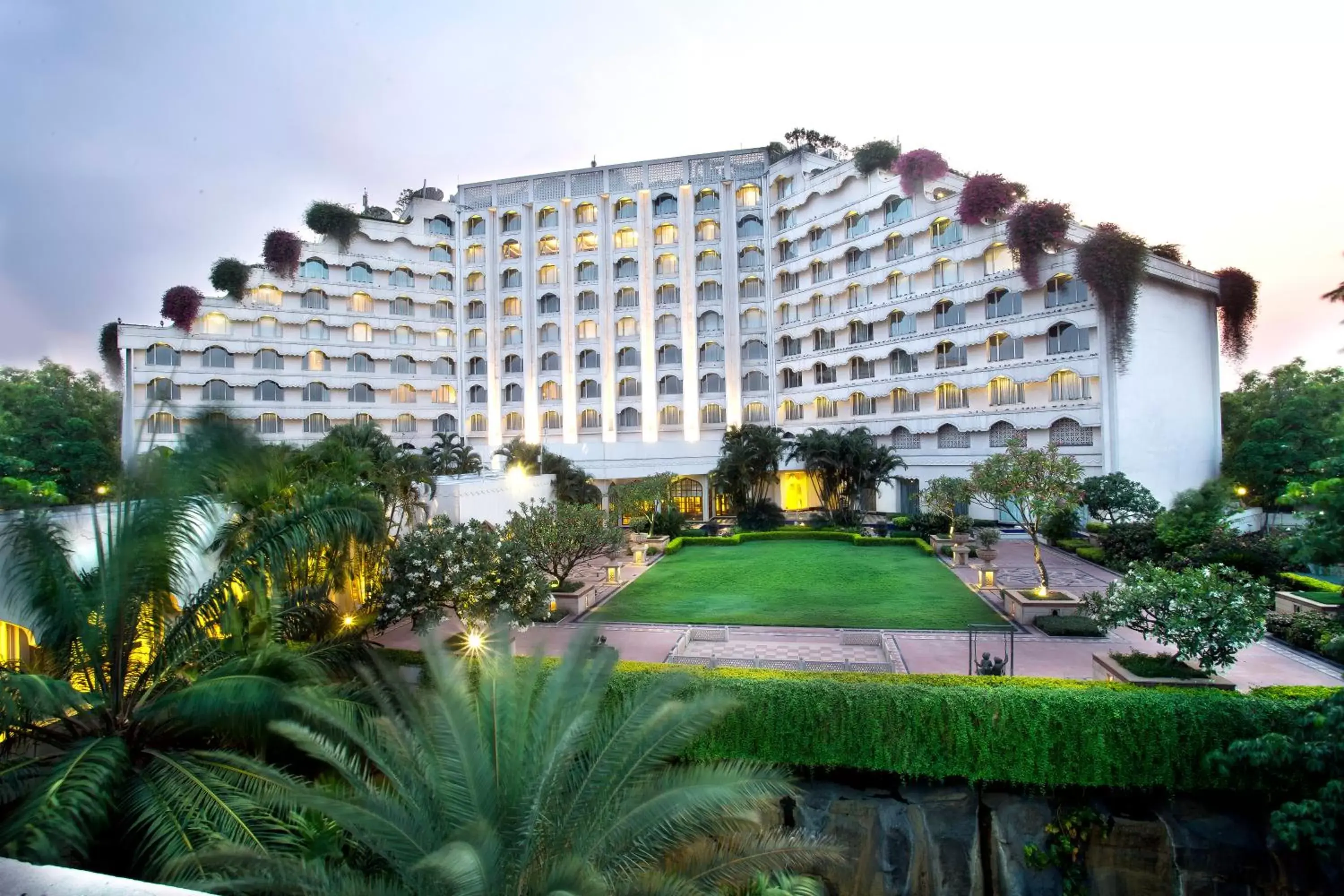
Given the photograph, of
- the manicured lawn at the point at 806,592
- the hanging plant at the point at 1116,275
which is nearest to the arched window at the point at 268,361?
the manicured lawn at the point at 806,592

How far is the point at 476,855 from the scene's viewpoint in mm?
4574

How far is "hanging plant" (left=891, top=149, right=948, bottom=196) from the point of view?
3809 cm

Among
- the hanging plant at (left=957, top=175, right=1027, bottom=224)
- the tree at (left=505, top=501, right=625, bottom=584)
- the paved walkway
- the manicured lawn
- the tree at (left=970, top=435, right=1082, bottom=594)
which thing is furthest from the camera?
the hanging plant at (left=957, top=175, right=1027, bottom=224)

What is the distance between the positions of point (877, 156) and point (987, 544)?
2715 centimetres

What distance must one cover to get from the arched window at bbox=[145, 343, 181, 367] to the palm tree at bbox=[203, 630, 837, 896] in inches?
1897

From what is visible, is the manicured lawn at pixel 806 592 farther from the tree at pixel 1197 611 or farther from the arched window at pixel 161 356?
the arched window at pixel 161 356

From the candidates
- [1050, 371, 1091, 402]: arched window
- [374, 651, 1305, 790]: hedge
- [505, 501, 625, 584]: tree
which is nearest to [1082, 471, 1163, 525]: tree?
[1050, 371, 1091, 402]: arched window

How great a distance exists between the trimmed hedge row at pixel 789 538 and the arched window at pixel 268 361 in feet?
107

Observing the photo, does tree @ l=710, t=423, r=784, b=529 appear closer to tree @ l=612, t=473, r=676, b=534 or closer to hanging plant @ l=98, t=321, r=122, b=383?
tree @ l=612, t=473, r=676, b=534

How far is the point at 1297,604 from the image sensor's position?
53.9 ft

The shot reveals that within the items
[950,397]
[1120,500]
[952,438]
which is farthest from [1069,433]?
[1120,500]

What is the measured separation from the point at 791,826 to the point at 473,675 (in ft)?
19.6

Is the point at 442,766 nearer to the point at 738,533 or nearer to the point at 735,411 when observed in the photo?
the point at 738,533

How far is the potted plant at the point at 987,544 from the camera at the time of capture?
74.1ft
